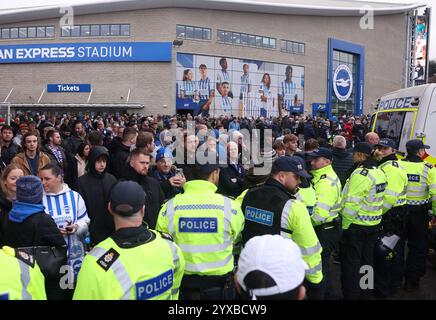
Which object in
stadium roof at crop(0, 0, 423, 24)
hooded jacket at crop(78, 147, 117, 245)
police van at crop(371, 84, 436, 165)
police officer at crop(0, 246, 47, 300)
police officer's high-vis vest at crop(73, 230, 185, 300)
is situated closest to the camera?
police officer at crop(0, 246, 47, 300)

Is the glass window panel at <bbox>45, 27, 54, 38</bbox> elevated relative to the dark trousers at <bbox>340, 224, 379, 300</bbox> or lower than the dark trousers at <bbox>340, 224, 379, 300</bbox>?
elevated

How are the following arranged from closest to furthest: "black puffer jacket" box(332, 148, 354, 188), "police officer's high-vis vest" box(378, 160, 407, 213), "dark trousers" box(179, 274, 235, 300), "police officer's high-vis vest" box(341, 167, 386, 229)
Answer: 1. "dark trousers" box(179, 274, 235, 300)
2. "police officer's high-vis vest" box(341, 167, 386, 229)
3. "police officer's high-vis vest" box(378, 160, 407, 213)
4. "black puffer jacket" box(332, 148, 354, 188)

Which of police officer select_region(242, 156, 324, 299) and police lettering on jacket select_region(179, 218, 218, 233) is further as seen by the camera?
police officer select_region(242, 156, 324, 299)

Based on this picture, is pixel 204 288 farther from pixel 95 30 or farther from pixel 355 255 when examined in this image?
pixel 95 30

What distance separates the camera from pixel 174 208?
122 inches

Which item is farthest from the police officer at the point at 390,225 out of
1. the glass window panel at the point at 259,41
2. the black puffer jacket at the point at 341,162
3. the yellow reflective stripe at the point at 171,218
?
the glass window panel at the point at 259,41

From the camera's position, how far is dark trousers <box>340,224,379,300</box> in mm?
4770

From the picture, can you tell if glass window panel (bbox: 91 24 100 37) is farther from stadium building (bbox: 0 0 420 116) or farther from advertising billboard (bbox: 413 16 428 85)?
advertising billboard (bbox: 413 16 428 85)

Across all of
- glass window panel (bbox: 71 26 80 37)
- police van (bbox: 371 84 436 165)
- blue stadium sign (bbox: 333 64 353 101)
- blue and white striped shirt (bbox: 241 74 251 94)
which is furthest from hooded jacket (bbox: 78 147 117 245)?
blue stadium sign (bbox: 333 64 353 101)

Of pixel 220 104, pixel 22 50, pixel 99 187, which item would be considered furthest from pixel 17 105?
pixel 99 187

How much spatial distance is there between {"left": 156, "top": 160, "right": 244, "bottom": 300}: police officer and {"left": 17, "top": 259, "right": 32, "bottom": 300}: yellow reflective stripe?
1.11m

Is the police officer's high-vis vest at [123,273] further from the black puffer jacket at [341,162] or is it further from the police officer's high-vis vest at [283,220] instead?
the black puffer jacket at [341,162]

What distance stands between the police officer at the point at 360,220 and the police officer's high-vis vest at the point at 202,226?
→ 2092 mm
